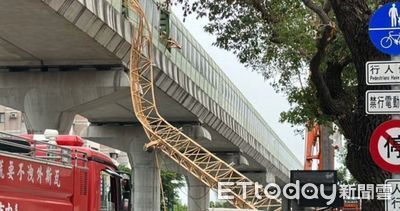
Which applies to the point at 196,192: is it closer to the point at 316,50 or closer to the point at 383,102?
the point at 316,50

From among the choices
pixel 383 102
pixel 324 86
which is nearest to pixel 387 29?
pixel 383 102

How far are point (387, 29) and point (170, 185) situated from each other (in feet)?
202

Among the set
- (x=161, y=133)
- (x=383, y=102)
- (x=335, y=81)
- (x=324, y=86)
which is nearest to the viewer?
(x=383, y=102)

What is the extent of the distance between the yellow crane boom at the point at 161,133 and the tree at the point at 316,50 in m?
6.16

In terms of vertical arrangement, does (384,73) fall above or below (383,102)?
above

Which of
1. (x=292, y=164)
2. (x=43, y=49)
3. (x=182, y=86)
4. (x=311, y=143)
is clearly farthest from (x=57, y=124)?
(x=292, y=164)

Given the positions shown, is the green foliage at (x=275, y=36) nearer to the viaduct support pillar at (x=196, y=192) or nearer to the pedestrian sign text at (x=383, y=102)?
the pedestrian sign text at (x=383, y=102)

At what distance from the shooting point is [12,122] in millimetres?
75125

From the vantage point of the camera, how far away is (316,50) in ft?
41.4

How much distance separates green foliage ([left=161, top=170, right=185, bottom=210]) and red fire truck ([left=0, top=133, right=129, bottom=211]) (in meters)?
52.5

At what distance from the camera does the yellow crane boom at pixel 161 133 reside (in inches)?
898

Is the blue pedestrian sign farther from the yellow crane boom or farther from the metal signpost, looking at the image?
the yellow crane boom

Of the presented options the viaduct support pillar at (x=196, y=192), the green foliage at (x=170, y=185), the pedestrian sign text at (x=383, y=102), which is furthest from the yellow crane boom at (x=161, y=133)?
the green foliage at (x=170, y=185)

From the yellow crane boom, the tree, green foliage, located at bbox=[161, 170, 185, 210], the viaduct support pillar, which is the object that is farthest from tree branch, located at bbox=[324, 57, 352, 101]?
green foliage, located at bbox=[161, 170, 185, 210]
